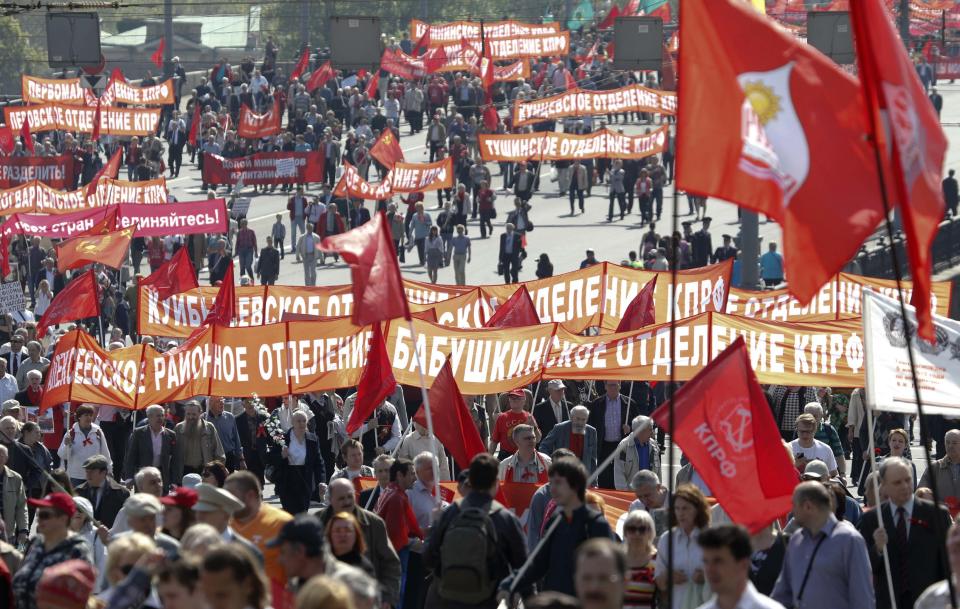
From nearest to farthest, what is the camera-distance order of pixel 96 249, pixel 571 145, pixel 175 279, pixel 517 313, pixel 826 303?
pixel 826 303, pixel 517 313, pixel 175 279, pixel 96 249, pixel 571 145

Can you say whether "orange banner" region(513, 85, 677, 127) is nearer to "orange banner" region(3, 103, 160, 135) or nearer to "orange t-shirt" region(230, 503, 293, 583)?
"orange banner" region(3, 103, 160, 135)

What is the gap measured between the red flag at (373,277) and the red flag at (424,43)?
42938mm

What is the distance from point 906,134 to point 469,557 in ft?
9.21

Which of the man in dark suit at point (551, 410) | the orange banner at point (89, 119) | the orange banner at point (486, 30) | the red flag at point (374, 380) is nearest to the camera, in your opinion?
the red flag at point (374, 380)

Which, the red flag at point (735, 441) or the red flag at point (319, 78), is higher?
the red flag at point (735, 441)

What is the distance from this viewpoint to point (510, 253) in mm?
32875

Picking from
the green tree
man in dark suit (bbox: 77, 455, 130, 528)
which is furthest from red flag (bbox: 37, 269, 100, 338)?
the green tree

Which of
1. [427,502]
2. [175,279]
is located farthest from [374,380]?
[175,279]

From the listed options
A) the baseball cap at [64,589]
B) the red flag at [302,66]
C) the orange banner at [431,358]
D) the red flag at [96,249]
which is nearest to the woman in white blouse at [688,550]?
the baseball cap at [64,589]

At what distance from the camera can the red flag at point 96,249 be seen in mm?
23828

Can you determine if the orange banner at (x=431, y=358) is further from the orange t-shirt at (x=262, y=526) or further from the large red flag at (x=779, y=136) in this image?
the large red flag at (x=779, y=136)

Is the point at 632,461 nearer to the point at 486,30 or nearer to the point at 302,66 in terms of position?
the point at 302,66

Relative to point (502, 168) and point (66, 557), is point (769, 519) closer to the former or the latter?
point (66, 557)

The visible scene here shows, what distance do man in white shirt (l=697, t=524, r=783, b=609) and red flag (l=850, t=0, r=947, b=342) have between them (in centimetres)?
105
